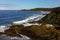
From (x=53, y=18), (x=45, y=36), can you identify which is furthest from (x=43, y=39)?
(x=53, y=18)

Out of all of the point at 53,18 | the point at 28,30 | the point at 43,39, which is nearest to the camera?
the point at 43,39

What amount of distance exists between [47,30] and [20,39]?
96.8 inches

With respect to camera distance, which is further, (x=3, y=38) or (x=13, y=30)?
(x=13, y=30)

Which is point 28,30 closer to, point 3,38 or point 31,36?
point 31,36

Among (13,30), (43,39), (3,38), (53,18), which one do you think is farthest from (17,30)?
(53,18)

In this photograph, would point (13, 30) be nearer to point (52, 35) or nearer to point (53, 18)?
point (52, 35)

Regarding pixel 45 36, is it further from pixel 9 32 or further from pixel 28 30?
pixel 9 32

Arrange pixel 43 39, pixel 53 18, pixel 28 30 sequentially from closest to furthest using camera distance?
pixel 43 39 < pixel 28 30 < pixel 53 18

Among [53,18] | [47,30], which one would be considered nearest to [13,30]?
[47,30]

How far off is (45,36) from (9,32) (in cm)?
338

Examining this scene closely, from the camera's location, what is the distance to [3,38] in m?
18.0

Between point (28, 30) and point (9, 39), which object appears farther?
point (28, 30)

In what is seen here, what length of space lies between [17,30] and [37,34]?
2260 mm

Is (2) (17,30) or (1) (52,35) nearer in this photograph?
(1) (52,35)
